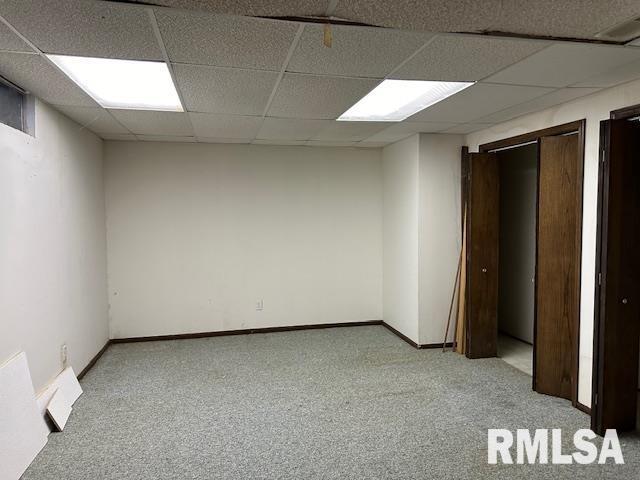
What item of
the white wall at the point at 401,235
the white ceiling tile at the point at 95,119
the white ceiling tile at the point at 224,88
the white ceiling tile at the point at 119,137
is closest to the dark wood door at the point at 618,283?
the white wall at the point at 401,235

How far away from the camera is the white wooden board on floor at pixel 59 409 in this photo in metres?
2.83

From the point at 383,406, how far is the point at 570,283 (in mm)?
1666

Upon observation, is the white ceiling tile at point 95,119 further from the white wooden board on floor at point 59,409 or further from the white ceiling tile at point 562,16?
the white ceiling tile at point 562,16

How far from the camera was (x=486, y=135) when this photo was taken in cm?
412

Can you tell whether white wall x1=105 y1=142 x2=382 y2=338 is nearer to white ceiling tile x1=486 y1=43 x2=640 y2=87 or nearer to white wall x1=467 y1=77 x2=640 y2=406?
white wall x1=467 y1=77 x2=640 y2=406

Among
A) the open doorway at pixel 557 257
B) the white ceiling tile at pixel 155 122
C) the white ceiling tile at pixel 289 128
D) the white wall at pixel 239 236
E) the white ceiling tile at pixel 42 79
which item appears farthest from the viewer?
the white wall at pixel 239 236

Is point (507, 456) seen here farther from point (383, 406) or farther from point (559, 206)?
point (559, 206)

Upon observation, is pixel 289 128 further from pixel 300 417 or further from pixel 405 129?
pixel 300 417

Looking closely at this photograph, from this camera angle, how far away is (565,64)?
2.28 m

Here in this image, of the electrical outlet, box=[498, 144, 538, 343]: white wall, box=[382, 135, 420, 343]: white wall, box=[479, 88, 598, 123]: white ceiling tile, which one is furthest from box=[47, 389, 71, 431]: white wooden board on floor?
box=[498, 144, 538, 343]: white wall

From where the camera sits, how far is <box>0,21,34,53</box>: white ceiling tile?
1841 millimetres

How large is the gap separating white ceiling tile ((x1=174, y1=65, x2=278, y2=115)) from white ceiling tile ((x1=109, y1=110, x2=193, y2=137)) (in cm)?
36

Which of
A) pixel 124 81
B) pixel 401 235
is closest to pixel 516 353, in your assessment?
pixel 401 235

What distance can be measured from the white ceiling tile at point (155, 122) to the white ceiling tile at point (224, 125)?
3.7 inches
